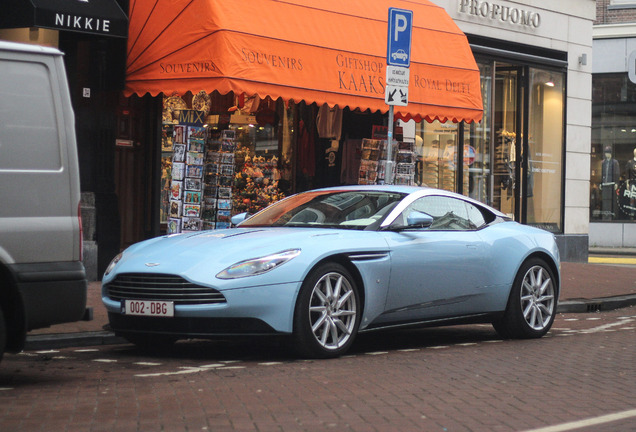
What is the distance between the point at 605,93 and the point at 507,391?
85.7 feet

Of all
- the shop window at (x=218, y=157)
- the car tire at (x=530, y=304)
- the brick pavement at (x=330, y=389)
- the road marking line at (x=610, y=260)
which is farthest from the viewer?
the road marking line at (x=610, y=260)

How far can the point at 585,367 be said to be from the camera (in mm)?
7906

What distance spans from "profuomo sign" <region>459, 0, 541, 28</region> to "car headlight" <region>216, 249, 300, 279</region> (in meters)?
12.5

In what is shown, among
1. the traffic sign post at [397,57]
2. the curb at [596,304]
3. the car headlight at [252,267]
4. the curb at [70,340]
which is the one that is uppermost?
the traffic sign post at [397,57]

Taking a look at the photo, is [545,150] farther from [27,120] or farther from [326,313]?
[27,120]

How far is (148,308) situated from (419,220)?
91.3 inches

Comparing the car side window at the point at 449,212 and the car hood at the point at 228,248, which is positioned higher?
the car side window at the point at 449,212

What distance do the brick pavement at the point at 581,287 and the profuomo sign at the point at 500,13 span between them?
482 centimetres

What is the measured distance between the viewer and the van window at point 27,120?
21.2ft

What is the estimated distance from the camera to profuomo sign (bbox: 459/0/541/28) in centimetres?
1931

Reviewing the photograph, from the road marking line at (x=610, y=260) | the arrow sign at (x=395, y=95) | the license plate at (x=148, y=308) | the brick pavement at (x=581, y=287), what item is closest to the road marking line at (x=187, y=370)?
the license plate at (x=148, y=308)

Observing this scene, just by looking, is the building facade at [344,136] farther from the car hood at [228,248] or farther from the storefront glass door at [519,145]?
the car hood at [228,248]

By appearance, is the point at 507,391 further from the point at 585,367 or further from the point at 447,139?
the point at 447,139

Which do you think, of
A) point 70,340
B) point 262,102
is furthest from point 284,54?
point 70,340
